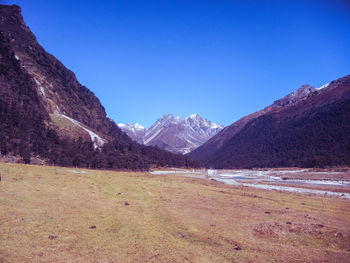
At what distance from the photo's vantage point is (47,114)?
298 feet

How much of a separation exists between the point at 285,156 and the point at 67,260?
18007 centimetres

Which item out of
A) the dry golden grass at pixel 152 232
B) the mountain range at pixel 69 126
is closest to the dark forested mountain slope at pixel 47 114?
the mountain range at pixel 69 126

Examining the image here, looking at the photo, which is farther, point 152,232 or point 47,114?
point 47,114

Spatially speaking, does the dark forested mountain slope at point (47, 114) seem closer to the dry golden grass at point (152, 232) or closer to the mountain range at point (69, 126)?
the mountain range at point (69, 126)

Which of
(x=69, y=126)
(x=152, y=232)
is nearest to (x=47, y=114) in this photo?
(x=69, y=126)

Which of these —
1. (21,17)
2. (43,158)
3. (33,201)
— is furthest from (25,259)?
(21,17)

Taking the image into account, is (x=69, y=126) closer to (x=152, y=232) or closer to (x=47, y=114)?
(x=47, y=114)

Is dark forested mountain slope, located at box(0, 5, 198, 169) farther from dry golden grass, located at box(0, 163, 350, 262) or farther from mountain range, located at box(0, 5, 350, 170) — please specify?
dry golden grass, located at box(0, 163, 350, 262)

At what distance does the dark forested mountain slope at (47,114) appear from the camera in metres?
61.6

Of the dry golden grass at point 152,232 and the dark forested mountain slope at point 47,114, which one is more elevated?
the dark forested mountain slope at point 47,114

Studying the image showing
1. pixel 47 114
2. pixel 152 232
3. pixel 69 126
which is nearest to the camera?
pixel 152 232

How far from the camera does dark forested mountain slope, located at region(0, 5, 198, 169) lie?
61625 millimetres

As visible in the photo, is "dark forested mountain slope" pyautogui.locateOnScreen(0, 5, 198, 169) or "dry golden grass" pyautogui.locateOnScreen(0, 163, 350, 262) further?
"dark forested mountain slope" pyautogui.locateOnScreen(0, 5, 198, 169)

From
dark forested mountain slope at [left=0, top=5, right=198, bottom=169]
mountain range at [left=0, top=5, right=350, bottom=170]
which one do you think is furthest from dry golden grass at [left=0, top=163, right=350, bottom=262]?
dark forested mountain slope at [left=0, top=5, right=198, bottom=169]
